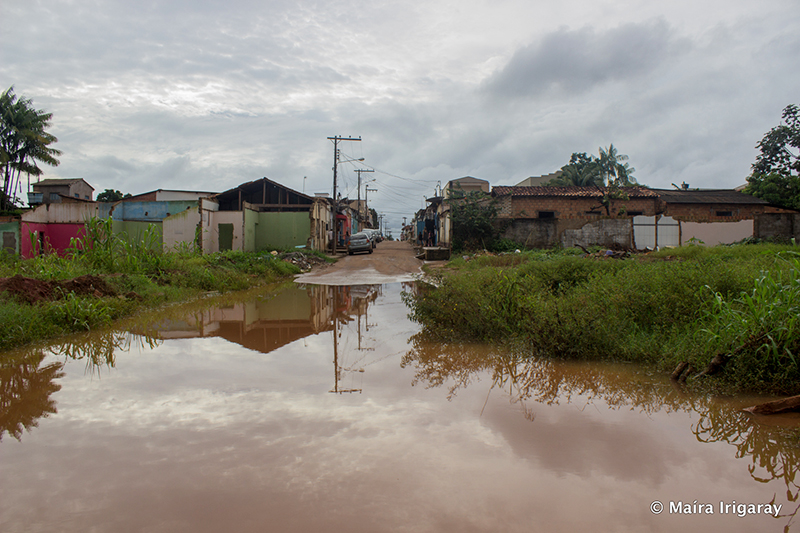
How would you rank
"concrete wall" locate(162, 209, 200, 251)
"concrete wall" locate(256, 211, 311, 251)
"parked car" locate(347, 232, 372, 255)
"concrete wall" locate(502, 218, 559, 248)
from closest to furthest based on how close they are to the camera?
"concrete wall" locate(502, 218, 559, 248)
"concrete wall" locate(162, 209, 200, 251)
"concrete wall" locate(256, 211, 311, 251)
"parked car" locate(347, 232, 372, 255)

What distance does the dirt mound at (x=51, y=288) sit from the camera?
7.27 m

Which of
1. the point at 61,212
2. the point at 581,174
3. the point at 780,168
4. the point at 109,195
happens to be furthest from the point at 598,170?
the point at 109,195

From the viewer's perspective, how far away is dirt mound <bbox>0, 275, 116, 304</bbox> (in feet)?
23.8

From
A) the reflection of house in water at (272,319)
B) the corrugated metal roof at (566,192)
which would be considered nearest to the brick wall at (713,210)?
the corrugated metal roof at (566,192)

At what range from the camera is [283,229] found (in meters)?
25.5

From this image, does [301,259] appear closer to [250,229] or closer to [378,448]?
[250,229]

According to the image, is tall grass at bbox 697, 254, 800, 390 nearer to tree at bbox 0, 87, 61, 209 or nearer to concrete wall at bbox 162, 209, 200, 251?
concrete wall at bbox 162, 209, 200, 251

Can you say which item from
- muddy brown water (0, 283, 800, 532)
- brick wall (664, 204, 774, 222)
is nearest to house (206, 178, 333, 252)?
muddy brown water (0, 283, 800, 532)

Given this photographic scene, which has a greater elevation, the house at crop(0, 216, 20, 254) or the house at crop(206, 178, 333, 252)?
the house at crop(206, 178, 333, 252)

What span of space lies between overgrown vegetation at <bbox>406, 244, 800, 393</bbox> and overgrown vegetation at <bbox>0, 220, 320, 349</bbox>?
5291mm

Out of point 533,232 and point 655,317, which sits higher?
point 533,232

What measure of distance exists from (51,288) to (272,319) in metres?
3.59

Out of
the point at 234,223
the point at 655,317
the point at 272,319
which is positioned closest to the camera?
the point at 655,317

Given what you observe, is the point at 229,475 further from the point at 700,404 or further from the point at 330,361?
the point at 700,404
